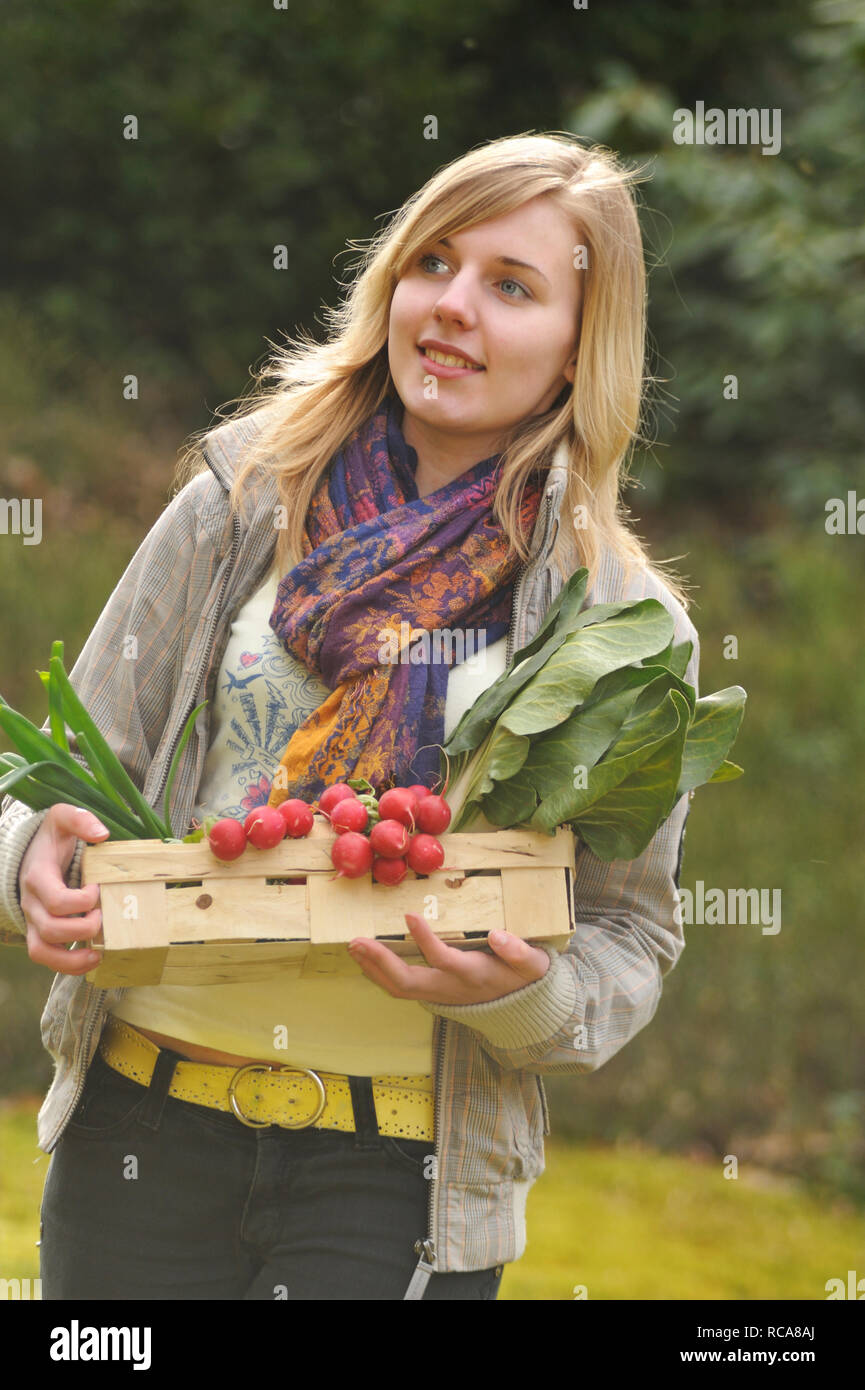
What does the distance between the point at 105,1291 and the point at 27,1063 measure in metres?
3.38

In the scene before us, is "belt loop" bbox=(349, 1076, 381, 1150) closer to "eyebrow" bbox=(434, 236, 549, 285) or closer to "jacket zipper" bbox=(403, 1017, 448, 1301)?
"jacket zipper" bbox=(403, 1017, 448, 1301)

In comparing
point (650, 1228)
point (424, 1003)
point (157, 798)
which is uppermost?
point (157, 798)

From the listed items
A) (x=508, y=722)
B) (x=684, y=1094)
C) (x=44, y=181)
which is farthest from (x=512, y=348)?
(x=44, y=181)

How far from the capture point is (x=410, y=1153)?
1608 mm

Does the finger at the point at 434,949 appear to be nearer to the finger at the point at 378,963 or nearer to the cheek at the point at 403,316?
the finger at the point at 378,963

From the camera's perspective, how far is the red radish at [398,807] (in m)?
1.42

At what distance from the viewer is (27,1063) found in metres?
4.79

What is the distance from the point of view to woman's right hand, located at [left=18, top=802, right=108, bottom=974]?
4.59ft

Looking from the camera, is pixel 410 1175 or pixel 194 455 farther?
pixel 194 455

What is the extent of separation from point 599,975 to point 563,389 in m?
0.68

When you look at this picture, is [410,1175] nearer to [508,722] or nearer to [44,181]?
[508,722]

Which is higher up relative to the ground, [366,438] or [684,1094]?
[366,438]

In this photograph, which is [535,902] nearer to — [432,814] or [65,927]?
[432,814]

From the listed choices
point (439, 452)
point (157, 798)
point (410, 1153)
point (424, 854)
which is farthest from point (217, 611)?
point (410, 1153)
